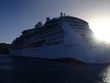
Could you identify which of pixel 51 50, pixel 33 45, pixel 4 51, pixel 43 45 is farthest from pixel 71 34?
pixel 4 51

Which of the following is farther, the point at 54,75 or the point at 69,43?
the point at 69,43

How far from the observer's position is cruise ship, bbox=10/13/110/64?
50.9 meters

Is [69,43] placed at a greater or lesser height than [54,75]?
greater

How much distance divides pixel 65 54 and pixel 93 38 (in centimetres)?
824

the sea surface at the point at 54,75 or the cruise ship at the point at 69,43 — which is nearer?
the sea surface at the point at 54,75

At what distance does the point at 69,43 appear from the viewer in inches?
2138

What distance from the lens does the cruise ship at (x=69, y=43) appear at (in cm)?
5091

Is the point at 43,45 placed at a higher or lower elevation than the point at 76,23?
lower

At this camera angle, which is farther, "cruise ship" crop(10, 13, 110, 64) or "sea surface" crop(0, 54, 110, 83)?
"cruise ship" crop(10, 13, 110, 64)

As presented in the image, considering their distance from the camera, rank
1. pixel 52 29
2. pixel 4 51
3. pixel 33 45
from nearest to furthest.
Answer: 1. pixel 52 29
2. pixel 33 45
3. pixel 4 51

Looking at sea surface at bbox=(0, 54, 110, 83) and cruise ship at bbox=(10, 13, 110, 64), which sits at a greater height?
cruise ship at bbox=(10, 13, 110, 64)

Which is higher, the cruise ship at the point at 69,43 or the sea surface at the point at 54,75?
the cruise ship at the point at 69,43

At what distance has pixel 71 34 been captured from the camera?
5559 cm

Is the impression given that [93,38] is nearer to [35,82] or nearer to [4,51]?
[35,82]
